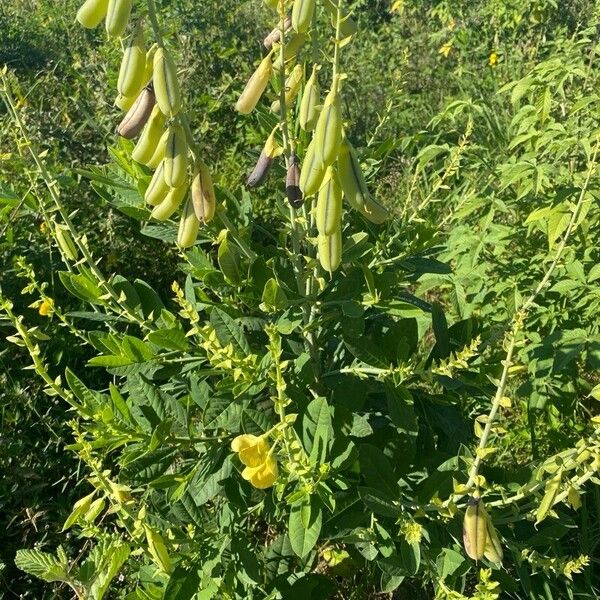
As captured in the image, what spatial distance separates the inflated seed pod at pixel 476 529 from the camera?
122 cm

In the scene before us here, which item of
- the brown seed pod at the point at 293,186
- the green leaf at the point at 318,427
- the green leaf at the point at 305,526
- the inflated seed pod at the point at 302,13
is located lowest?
the green leaf at the point at 305,526

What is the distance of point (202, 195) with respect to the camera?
1.20 m

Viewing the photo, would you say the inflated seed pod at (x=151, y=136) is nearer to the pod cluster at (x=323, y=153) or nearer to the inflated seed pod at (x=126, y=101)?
the inflated seed pod at (x=126, y=101)

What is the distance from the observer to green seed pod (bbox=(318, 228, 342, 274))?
1200 millimetres

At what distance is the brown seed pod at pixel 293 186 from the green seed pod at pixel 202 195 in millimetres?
167

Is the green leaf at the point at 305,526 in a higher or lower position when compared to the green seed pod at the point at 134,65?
lower

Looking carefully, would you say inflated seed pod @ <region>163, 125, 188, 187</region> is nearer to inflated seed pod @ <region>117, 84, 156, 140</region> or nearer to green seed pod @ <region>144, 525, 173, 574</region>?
inflated seed pod @ <region>117, 84, 156, 140</region>

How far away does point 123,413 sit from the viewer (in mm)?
1517

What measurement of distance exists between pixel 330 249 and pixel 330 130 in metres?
0.23

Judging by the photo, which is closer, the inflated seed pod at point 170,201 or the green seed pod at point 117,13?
the green seed pod at point 117,13

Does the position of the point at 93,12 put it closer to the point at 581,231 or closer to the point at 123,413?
the point at 123,413

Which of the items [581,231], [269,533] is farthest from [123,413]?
[581,231]

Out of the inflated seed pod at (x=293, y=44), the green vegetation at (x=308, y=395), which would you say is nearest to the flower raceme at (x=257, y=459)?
the green vegetation at (x=308, y=395)

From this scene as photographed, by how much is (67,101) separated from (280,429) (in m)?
3.36
